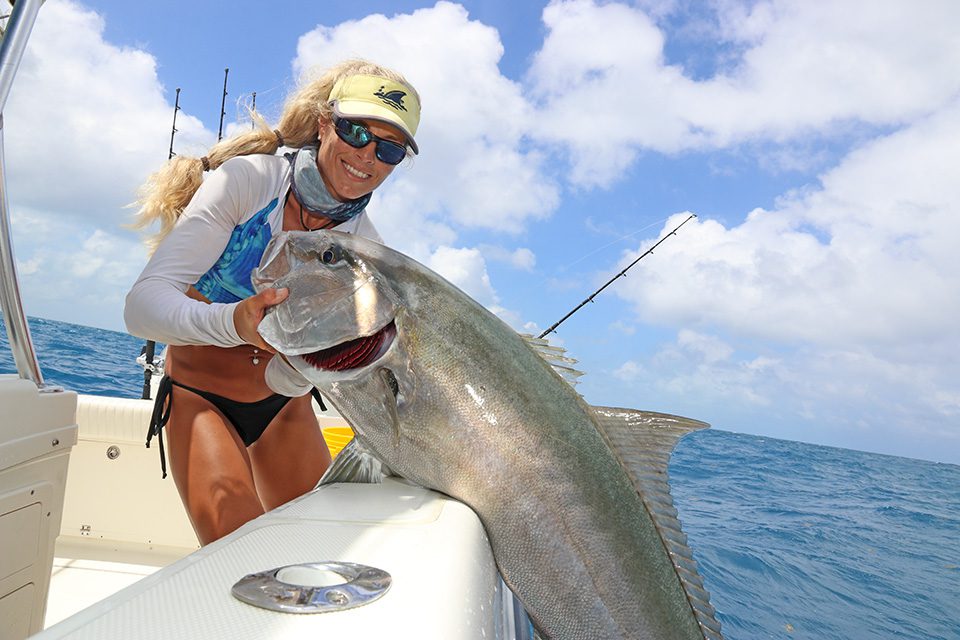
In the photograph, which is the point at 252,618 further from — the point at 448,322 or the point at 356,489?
the point at 448,322

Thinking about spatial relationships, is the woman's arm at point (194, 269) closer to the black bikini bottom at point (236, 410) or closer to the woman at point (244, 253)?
the woman at point (244, 253)

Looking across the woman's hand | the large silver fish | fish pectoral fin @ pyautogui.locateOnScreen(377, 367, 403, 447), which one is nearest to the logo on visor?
the large silver fish

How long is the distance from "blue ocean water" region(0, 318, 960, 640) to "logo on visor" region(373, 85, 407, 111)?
382 centimetres

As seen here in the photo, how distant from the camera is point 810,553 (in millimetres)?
10758

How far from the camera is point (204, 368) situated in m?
2.38

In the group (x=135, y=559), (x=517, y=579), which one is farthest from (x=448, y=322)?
(x=135, y=559)

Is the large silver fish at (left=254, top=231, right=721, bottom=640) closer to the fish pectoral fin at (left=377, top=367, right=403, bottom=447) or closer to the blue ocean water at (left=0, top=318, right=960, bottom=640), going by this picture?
the fish pectoral fin at (left=377, top=367, right=403, bottom=447)

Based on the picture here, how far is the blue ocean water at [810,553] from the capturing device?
25.5 ft

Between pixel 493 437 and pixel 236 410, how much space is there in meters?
1.21

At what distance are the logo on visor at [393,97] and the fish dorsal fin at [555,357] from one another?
105cm

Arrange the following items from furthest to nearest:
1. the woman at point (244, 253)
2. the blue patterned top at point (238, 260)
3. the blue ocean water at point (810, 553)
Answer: the blue ocean water at point (810, 553), the blue patterned top at point (238, 260), the woman at point (244, 253)

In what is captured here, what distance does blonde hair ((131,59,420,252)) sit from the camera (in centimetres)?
247

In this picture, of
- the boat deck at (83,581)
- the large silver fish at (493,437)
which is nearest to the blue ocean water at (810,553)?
the boat deck at (83,581)

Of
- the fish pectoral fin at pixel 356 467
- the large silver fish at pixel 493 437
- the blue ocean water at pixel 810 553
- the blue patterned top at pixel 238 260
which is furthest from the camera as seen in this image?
the blue ocean water at pixel 810 553
